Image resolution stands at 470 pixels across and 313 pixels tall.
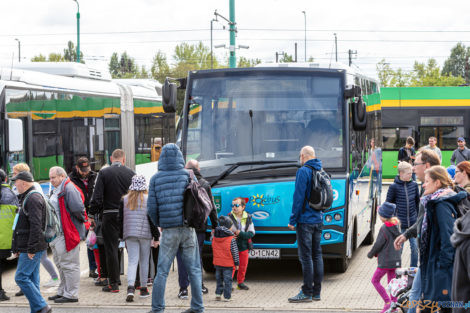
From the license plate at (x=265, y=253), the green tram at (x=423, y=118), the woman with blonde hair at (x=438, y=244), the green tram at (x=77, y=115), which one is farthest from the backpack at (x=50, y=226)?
the green tram at (x=423, y=118)

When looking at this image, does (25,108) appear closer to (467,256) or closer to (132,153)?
(132,153)

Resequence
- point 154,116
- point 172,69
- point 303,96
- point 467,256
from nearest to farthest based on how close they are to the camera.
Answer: point 467,256
point 303,96
point 154,116
point 172,69

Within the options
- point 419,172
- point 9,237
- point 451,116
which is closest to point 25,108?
point 9,237

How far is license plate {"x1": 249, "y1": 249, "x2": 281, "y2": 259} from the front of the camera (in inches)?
413

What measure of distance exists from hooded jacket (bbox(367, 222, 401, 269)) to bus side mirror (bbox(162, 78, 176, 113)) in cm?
373

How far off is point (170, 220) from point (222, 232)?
151 centimetres

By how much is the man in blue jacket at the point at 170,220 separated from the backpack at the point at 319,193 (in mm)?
1680

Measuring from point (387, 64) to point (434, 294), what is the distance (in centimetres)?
5866

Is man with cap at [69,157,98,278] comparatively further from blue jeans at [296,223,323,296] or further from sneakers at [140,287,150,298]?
blue jeans at [296,223,323,296]

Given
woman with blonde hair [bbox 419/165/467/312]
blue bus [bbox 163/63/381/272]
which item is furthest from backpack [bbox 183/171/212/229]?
woman with blonde hair [bbox 419/165/467/312]

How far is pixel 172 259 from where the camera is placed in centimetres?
835

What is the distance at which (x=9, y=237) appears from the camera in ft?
29.9

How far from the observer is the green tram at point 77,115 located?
13.1 meters

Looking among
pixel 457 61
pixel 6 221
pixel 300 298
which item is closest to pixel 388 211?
pixel 300 298
